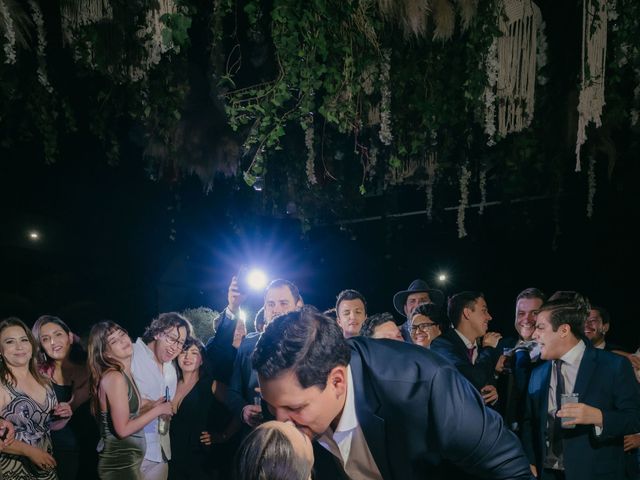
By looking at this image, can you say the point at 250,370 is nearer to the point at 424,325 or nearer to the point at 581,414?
the point at 424,325

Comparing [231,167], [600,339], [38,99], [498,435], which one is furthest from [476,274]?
[498,435]

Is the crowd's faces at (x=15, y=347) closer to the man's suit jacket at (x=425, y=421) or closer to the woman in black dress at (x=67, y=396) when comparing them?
the woman in black dress at (x=67, y=396)

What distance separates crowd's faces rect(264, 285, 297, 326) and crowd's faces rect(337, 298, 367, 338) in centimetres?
65

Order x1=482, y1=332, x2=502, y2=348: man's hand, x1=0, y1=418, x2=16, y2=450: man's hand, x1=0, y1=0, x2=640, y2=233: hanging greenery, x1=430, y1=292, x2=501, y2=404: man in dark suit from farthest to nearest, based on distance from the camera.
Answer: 1. x1=482, y1=332, x2=502, y2=348: man's hand
2. x1=430, y1=292, x2=501, y2=404: man in dark suit
3. x1=0, y1=0, x2=640, y2=233: hanging greenery
4. x1=0, y1=418, x2=16, y2=450: man's hand

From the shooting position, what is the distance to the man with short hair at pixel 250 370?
3.85 meters

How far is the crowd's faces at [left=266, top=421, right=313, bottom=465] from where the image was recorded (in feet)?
5.73

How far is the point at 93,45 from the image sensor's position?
4.00 metres

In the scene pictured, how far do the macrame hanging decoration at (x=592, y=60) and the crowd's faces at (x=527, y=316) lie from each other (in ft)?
4.61

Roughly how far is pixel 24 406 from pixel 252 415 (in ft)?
5.69

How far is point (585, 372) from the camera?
138 inches

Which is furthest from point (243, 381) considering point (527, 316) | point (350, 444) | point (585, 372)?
point (527, 316)

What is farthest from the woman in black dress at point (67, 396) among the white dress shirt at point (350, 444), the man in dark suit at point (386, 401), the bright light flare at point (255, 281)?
the bright light flare at point (255, 281)

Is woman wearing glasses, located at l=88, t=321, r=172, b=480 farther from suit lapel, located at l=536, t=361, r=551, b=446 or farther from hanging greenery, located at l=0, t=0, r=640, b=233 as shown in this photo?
suit lapel, located at l=536, t=361, r=551, b=446

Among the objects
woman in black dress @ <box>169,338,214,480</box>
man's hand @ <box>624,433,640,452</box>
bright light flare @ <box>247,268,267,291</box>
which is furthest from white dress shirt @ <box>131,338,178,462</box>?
bright light flare @ <box>247,268,267,291</box>
